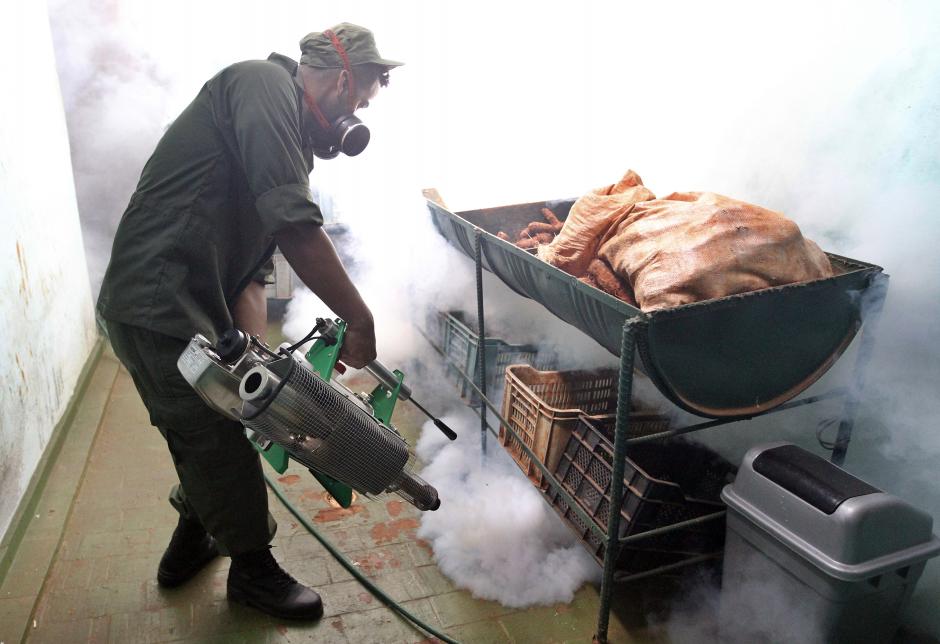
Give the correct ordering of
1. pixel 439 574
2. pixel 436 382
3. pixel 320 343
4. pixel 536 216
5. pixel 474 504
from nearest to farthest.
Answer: pixel 320 343, pixel 439 574, pixel 474 504, pixel 536 216, pixel 436 382

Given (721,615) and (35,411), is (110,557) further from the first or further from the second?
(721,615)

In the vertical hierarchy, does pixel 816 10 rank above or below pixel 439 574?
above

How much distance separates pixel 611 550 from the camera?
2281 millimetres

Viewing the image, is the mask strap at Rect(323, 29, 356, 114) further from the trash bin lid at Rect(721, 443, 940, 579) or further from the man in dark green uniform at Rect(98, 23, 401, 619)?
the trash bin lid at Rect(721, 443, 940, 579)

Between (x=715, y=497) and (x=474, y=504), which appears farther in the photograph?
(x=474, y=504)

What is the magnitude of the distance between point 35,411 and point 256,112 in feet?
7.34

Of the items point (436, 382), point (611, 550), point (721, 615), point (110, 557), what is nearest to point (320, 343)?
point (611, 550)

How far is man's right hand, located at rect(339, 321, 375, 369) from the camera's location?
2.08 m

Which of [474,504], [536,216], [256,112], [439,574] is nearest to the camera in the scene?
[256,112]

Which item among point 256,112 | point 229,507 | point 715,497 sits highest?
point 256,112

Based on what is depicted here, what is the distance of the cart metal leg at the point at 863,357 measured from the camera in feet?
7.52

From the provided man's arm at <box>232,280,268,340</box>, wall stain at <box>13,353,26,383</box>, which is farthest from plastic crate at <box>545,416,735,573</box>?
wall stain at <box>13,353,26,383</box>

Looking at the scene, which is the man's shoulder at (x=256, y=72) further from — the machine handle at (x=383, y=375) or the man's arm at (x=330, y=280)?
the machine handle at (x=383, y=375)

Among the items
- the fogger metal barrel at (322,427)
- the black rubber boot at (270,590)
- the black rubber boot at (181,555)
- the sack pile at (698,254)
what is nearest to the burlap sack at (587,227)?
the sack pile at (698,254)
